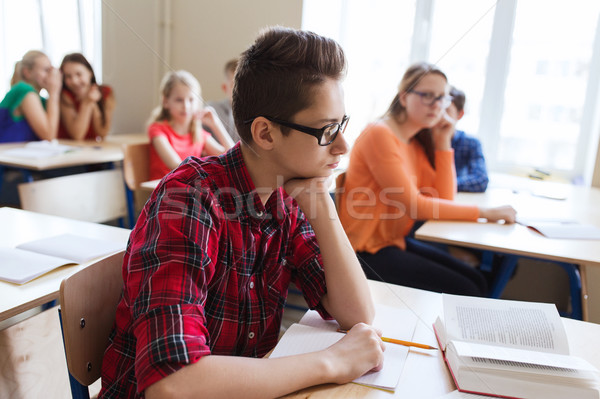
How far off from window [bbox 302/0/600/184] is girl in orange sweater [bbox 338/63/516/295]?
972 mm

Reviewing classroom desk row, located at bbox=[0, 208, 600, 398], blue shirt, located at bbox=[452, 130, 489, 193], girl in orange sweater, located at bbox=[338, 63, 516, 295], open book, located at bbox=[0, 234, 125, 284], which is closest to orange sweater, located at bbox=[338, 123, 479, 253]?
girl in orange sweater, located at bbox=[338, 63, 516, 295]

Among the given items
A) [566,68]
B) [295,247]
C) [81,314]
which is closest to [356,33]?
[566,68]

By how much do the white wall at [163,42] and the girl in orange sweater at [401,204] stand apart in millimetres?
2053

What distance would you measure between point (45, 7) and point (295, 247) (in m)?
3.77

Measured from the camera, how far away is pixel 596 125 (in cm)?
296

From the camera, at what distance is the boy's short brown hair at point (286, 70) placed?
3.09ft

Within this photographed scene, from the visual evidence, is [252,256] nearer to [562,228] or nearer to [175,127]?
[562,228]

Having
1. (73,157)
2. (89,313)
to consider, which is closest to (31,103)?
(73,157)

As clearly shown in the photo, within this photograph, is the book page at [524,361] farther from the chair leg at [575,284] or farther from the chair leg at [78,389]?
the chair leg at [575,284]

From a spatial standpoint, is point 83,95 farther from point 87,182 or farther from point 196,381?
point 196,381

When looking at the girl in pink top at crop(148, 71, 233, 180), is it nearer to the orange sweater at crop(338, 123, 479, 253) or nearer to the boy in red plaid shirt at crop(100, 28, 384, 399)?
the orange sweater at crop(338, 123, 479, 253)

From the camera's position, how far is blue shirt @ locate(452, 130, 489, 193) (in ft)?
9.17

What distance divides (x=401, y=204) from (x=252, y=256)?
1.13m

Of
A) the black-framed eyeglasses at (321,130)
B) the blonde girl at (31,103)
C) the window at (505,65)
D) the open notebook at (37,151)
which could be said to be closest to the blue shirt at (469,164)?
the window at (505,65)
